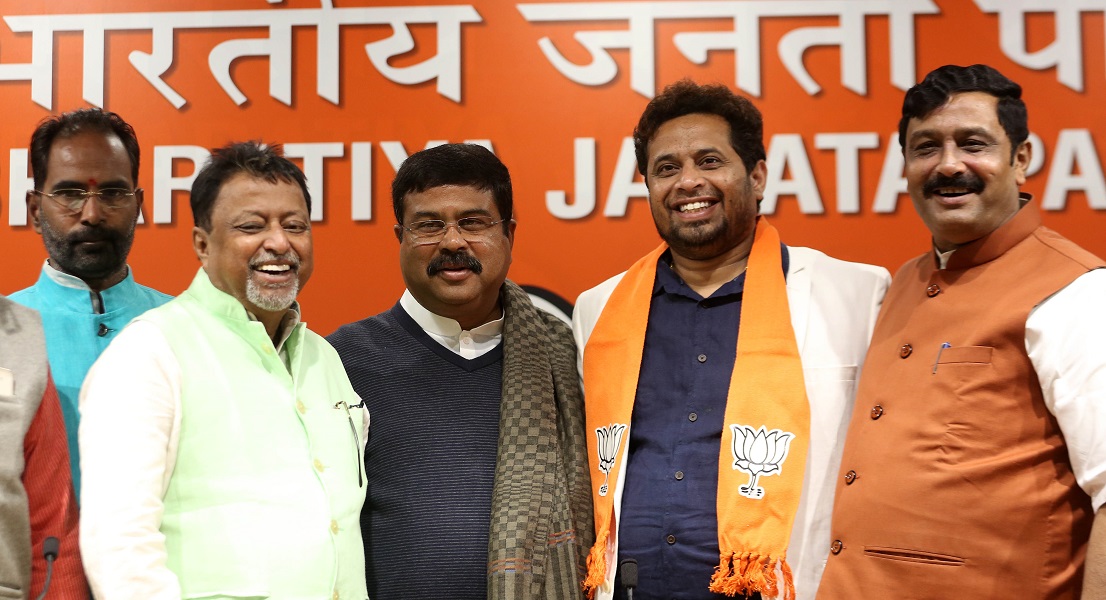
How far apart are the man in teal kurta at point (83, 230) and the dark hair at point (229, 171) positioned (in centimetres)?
49

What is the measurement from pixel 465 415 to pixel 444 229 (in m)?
0.47

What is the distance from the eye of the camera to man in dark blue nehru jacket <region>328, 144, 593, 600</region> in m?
2.66

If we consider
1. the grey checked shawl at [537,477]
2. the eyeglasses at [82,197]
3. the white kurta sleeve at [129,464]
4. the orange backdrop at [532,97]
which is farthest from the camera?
the orange backdrop at [532,97]

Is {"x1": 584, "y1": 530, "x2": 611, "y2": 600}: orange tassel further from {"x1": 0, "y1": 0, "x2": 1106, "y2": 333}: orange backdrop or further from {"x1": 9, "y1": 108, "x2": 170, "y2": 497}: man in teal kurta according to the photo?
{"x1": 0, "y1": 0, "x2": 1106, "y2": 333}: orange backdrop

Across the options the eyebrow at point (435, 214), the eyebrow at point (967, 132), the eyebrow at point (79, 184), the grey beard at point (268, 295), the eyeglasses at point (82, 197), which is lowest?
the grey beard at point (268, 295)

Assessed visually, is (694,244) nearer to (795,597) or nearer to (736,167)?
(736,167)

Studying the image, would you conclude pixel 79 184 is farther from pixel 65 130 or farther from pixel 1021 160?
pixel 1021 160

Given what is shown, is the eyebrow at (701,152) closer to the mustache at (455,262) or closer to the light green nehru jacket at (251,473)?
the mustache at (455,262)

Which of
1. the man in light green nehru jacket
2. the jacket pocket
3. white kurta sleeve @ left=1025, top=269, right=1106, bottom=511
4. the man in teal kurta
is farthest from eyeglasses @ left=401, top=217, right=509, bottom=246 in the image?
white kurta sleeve @ left=1025, top=269, right=1106, bottom=511

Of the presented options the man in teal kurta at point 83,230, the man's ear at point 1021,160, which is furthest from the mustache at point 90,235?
the man's ear at point 1021,160

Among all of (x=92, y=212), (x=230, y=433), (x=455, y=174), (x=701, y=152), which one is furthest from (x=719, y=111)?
(x=92, y=212)

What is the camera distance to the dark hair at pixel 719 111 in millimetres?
2998

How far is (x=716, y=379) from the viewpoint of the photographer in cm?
276

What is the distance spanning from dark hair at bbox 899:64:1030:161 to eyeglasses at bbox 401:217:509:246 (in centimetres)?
109
